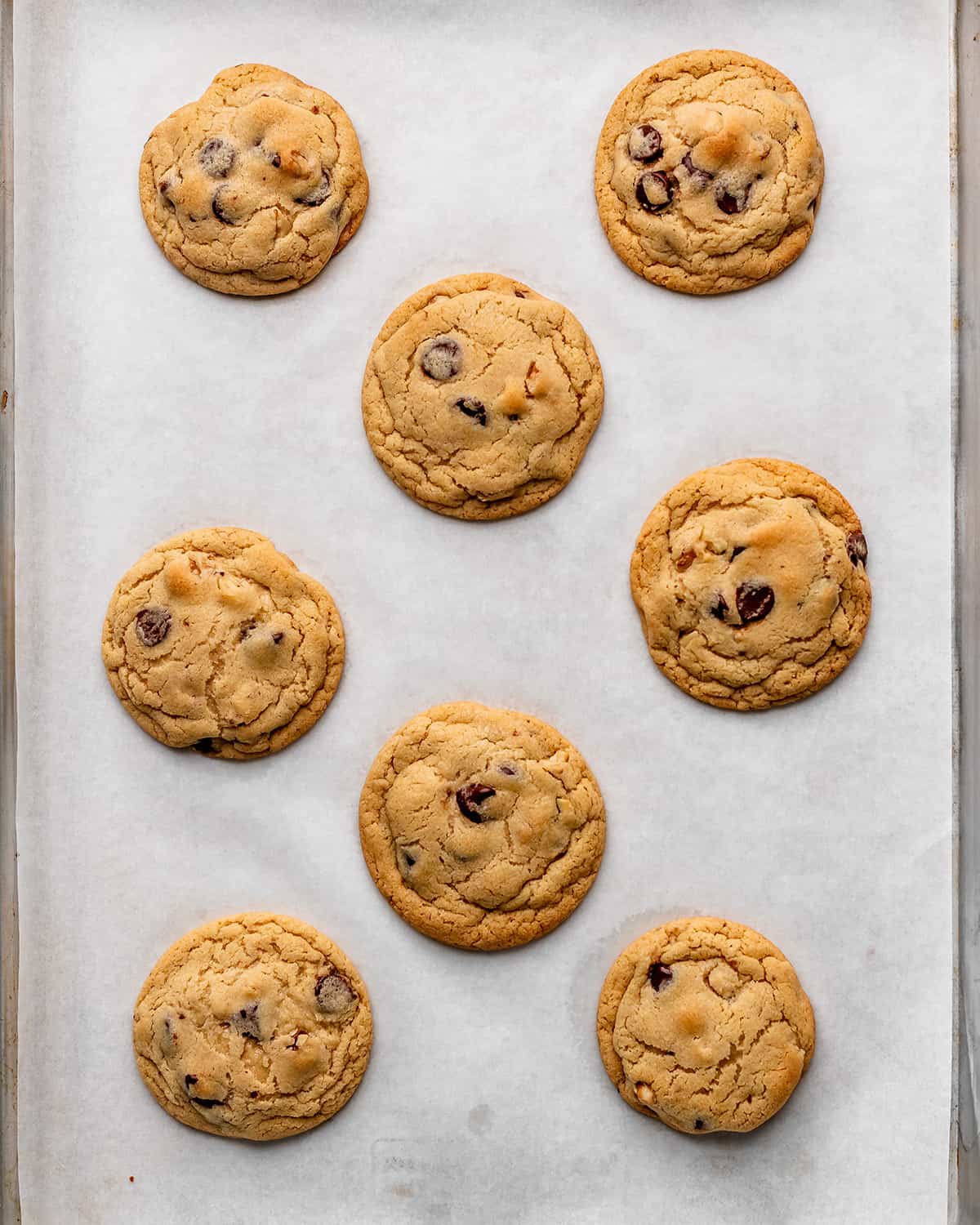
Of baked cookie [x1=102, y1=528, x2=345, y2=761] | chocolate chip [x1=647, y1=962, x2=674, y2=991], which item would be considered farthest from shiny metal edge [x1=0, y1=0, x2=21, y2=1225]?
chocolate chip [x1=647, y1=962, x2=674, y2=991]

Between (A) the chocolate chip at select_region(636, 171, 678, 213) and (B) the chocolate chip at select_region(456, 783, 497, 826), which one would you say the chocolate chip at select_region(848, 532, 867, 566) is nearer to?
(A) the chocolate chip at select_region(636, 171, 678, 213)

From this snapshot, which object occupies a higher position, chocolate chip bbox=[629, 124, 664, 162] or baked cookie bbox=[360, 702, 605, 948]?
chocolate chip bbox=[629, 124, 664, 162]

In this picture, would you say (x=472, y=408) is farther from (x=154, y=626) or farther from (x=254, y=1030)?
(x=254, y=1030)

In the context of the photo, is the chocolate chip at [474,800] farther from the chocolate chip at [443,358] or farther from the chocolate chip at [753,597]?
the chocolate chip at [443,358]

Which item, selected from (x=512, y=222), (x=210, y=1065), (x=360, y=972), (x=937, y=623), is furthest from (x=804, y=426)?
(x=210, y=1065)

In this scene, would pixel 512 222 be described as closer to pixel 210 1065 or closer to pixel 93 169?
pixel 93 169

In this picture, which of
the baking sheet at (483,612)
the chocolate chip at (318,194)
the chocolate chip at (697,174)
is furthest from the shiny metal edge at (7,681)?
the chocolate chip at (697,174)
